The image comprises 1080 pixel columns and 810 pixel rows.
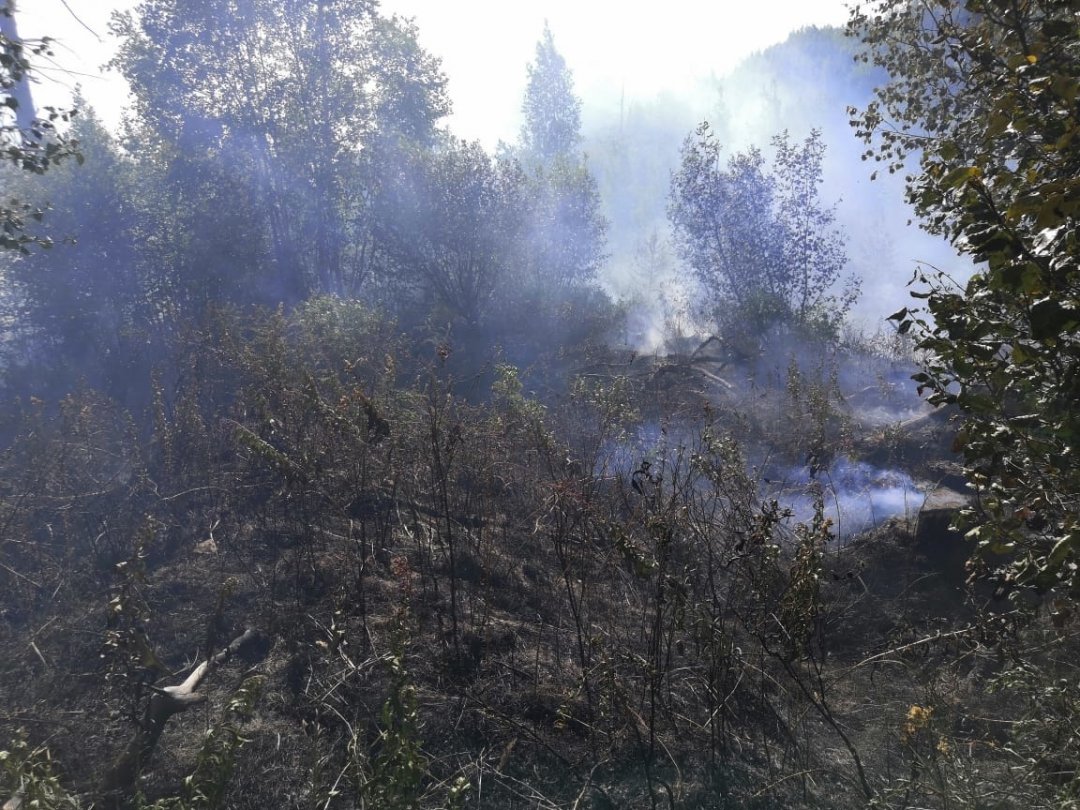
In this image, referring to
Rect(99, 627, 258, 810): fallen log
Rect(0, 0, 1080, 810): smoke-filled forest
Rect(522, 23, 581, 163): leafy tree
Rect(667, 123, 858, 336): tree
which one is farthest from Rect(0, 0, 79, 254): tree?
Rect(522, 23, 581, 163): leafy tree

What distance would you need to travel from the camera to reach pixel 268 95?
1958cm

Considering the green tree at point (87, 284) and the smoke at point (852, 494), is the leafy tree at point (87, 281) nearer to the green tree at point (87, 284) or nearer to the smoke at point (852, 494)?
the green tree at point (87, 284)

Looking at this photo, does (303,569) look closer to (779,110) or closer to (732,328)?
(732,328)

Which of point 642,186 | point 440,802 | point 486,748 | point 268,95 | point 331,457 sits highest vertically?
point 642,186

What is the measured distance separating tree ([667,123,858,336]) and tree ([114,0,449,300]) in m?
8.44

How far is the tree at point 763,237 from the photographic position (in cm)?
1562

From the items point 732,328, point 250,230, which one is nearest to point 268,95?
point 250,230

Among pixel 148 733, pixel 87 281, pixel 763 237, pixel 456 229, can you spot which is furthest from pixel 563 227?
pixel 148 733

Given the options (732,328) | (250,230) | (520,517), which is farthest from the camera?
(250,230)

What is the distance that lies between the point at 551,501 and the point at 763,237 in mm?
12071

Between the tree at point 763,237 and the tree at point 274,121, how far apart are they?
8443 millimetres

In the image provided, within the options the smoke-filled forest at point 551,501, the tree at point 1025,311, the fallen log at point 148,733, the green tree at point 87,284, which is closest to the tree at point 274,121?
the smoke-filled forest at point 551,501

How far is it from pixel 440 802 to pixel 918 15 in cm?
680

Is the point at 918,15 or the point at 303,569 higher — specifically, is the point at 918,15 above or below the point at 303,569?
above
